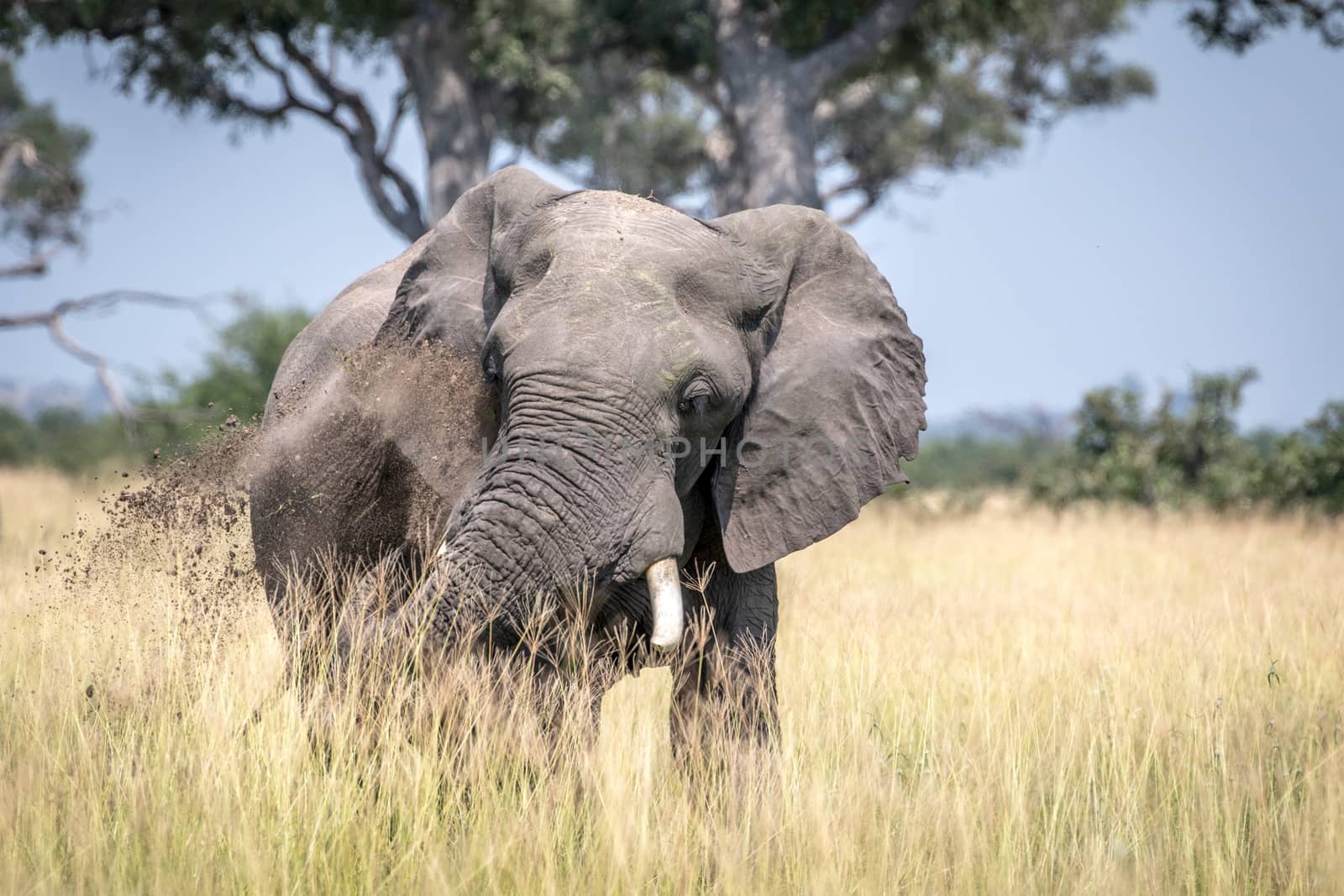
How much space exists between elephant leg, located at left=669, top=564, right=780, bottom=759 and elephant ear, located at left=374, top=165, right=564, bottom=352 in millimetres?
1268

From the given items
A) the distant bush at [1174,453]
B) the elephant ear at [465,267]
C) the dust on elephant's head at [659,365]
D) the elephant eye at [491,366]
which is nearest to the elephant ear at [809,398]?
the dust on elephant's head at [659,365]

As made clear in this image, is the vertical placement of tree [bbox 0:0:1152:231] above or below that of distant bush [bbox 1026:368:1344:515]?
above

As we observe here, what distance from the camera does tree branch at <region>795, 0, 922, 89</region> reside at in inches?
612

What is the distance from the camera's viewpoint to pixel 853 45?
15.7 m

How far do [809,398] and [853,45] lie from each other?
12.2 metres

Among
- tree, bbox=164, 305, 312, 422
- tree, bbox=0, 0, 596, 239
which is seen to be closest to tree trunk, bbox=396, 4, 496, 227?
tree, bbox=0, 0, 596, 239

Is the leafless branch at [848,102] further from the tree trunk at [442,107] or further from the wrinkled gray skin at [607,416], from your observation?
the wrinkled gray skin at [607,416]

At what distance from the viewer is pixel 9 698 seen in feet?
14.9

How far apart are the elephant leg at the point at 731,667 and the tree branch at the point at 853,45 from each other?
38.9 feet

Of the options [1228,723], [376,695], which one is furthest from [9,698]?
[1228,723]

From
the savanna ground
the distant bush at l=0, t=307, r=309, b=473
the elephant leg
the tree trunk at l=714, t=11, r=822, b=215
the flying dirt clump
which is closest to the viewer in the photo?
the savanna ground

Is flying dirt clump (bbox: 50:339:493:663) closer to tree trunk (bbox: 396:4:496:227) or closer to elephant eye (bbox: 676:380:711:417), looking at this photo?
elephant eye (bbox: 676:380:711:417)

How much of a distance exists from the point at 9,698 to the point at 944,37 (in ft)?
52.0

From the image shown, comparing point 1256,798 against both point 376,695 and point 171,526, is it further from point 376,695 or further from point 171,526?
point 171,526
